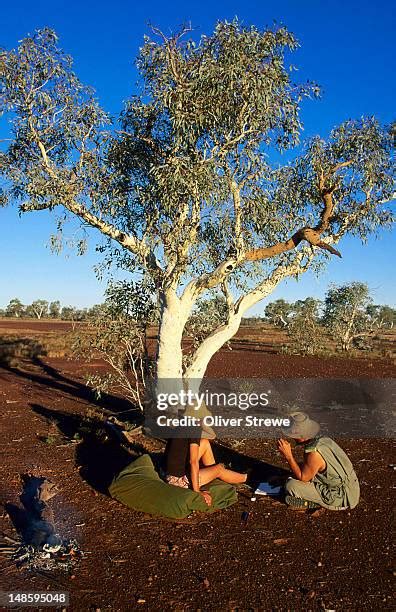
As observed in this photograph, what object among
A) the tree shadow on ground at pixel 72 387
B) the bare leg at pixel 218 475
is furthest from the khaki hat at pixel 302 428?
the tree shadow on ground at pixel 72 387

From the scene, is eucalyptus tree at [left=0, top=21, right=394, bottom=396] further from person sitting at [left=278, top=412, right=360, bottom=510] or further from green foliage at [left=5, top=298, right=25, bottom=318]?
green foliage at [left=5, top=298, right=25, bottom=318]

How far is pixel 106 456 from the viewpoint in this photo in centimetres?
905

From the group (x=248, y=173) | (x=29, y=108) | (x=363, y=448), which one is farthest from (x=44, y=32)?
(x=363, y=448)

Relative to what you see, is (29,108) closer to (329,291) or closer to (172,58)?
(172,58)

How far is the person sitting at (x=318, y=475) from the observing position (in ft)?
20.4

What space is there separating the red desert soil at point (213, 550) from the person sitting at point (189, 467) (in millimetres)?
414

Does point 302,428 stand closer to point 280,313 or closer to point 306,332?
point 306,332

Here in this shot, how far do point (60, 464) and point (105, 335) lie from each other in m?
2.62

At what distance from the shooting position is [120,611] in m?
4.17

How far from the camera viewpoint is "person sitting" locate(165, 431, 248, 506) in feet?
21.0

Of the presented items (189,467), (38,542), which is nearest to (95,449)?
(189,467)

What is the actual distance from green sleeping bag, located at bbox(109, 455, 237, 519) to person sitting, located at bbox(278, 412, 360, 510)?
76 centimetres

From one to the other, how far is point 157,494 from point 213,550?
3.58 feet

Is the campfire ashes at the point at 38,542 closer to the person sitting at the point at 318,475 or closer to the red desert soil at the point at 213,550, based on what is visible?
the red desert soil at the point at 213,550
